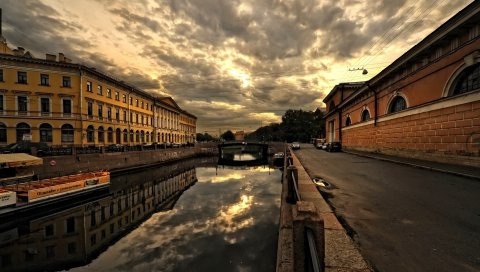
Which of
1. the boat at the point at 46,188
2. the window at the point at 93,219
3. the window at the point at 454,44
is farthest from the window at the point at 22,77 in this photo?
the window at the point at 454,44

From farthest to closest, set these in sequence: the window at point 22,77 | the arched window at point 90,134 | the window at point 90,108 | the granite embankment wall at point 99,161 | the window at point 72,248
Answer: the window at point 90,108, the arched window at point 90,134, the window at point 22,77, the granite embankment wall at point 99,161, the window at point 72,248

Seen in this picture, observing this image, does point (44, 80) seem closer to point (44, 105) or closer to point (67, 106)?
point (44, 105)

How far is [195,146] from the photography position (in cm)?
6200

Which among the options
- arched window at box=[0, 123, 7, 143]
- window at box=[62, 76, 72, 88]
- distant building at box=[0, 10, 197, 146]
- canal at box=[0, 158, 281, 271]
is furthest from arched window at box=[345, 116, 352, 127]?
arched window at box=[0, 123, 7, 143]

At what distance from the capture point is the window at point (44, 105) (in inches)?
1236

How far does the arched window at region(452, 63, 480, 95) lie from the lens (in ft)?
39.4

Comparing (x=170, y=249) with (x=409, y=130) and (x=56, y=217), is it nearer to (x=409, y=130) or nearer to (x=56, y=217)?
(x=56, y=217)

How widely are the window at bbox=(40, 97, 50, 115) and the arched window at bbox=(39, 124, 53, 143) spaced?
189cm

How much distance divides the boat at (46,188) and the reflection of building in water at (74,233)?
58.9 inches

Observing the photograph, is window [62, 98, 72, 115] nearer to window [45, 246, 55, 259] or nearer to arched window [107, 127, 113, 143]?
arched window [107, 127, 113, 143]

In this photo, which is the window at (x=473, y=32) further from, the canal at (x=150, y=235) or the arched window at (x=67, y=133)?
the arched window at (x=67, y=133)

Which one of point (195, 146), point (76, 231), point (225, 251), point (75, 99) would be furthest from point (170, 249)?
point (195, 146)

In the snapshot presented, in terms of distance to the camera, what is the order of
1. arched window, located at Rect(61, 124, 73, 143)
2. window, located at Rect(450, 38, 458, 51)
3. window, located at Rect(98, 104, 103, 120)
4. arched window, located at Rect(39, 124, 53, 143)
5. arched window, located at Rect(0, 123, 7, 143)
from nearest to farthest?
window, located at Rect(450, 38, 458, 51) < arched window, located at Rect(0, 123, 7, 143) < arched window, located at Rect(39, 124, 53, 143) < arched window, located at Rect(61, 124, 73, 143) < window, located at Rect(98, 104, 103, 120)

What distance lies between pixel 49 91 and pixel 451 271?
42.6m
